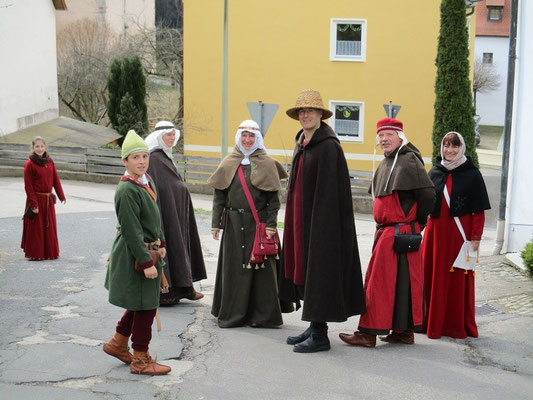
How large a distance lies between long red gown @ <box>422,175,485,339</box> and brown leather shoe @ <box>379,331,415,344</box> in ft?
1.23

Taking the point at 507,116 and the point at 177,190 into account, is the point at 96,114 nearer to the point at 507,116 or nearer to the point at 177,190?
the point at 507,116

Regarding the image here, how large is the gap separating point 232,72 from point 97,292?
21.2 m

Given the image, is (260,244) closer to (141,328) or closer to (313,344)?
(313,344)

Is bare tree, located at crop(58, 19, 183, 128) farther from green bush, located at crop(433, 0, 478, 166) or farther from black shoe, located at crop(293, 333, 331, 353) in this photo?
black shoe, located at crop(293, 333, 331, 353)

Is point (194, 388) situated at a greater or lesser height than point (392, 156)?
lesser

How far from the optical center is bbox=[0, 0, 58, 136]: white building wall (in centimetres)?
2827

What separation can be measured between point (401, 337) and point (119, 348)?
255 cm

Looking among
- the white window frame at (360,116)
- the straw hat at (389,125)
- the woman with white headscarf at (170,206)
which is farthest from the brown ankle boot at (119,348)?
the white window frame at (360,116)

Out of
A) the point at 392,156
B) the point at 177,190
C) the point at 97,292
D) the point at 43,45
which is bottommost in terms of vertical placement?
the point at 97,292

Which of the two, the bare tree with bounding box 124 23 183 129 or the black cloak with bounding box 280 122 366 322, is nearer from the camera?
the black cloak with bounding box 280 122 366 322

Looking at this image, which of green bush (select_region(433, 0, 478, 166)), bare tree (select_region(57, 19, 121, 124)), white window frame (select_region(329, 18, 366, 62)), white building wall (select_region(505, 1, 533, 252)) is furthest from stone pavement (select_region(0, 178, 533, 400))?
bare tree (select_region(57, 19, 121, 124))

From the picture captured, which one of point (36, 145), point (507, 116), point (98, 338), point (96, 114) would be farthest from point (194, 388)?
point (96, 114)

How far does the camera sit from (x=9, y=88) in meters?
28.5

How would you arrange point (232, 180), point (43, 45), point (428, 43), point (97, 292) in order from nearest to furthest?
point (232, 180)
point (97, 292)
point (428, 43)
point (43, 45)
